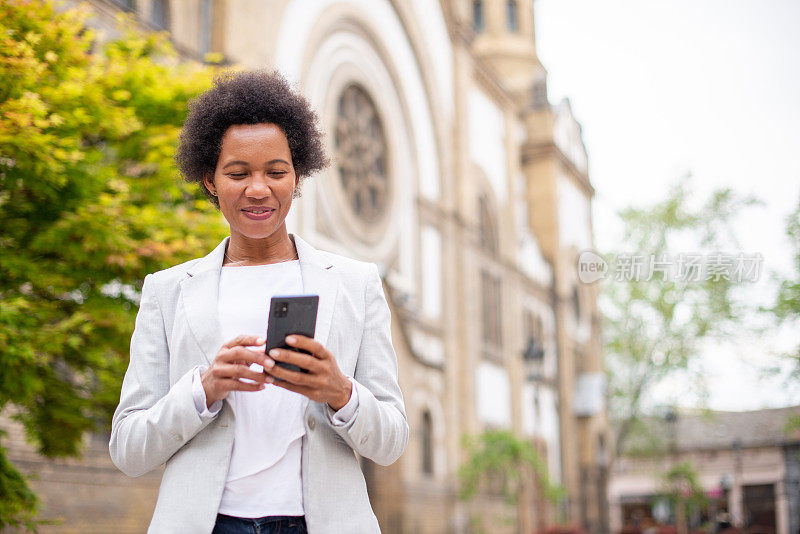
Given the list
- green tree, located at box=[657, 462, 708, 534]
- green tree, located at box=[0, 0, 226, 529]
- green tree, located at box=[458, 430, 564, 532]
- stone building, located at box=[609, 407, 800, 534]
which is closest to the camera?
green tree, located at box=[0, 0, 226, 529]

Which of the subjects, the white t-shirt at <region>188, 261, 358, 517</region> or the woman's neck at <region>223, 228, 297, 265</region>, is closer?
the white t-shirt at <region>188, 261, 358, 517</region>

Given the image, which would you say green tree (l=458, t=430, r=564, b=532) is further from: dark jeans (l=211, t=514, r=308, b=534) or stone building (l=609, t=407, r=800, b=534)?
stone building (l=609, t=407, r=800, b=534)

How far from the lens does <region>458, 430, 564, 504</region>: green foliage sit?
68.3ft

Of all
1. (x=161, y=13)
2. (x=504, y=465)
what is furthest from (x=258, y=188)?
(x=504, y=465)

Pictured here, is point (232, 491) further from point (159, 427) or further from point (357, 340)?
point (357, 340)

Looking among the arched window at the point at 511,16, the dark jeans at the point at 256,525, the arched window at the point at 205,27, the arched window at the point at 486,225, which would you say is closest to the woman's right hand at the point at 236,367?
the dark jeans at the point at 256,525

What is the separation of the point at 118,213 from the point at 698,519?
46533 millimetres

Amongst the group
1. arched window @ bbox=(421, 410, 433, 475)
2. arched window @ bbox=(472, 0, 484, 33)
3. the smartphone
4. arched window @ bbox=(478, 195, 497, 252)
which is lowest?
the smartphone

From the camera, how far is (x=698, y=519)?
47438 millimetres

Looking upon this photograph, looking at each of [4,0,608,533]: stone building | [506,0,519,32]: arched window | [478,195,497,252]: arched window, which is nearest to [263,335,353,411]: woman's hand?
[4,0,608,533]: stone building

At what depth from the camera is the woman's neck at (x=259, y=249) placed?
2.39 m

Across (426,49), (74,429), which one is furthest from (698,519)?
(74,429)

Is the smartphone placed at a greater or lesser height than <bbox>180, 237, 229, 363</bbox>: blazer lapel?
lesser

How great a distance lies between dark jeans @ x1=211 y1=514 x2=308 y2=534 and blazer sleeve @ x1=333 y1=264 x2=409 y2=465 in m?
0.24
